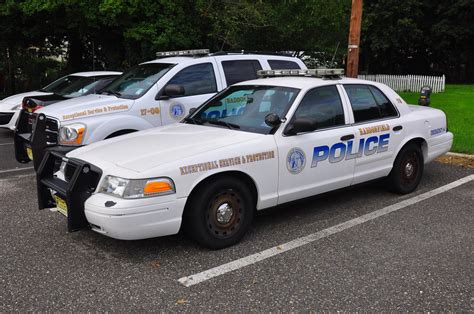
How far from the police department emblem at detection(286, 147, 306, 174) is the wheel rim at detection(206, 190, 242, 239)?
2.16ft

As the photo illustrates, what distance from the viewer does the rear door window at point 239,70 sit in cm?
770

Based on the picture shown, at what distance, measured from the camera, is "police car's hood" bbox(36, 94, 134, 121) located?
21.5ft

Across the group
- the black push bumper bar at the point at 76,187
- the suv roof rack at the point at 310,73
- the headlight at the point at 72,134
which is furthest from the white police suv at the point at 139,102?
the suv roof rack at the point at 310,73

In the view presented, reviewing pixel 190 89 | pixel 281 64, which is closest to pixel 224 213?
pixel 190 89

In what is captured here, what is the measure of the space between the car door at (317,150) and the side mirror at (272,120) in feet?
0.39

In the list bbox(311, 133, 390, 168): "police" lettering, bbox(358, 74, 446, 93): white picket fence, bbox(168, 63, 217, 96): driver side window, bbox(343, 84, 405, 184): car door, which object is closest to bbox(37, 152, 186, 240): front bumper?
bbox(311, 133, 390, 168): "police" lettering

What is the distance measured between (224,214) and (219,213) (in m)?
0.06

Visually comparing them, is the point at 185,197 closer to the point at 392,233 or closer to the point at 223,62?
the point at 392,233

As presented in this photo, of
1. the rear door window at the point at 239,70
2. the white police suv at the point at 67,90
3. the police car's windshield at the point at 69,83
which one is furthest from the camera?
the police car's windshield at the point at 69,83

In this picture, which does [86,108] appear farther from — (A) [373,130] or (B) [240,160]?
(A) [373,130]

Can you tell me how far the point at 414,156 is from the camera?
6.28m

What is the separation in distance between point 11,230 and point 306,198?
3.08 meters

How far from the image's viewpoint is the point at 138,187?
13.1 feet

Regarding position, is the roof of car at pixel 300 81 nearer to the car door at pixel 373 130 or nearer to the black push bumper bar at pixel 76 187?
the car door at pixel 373 130
